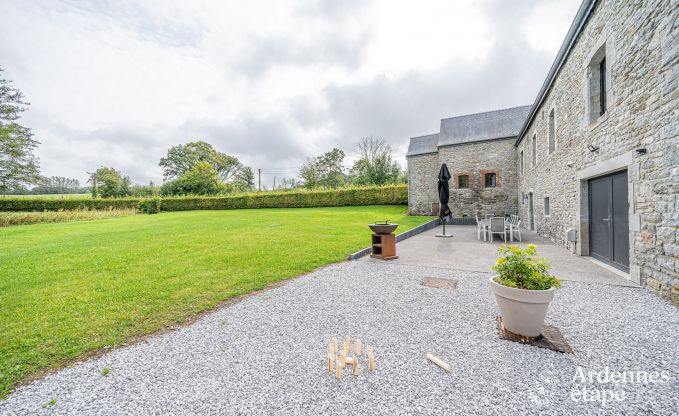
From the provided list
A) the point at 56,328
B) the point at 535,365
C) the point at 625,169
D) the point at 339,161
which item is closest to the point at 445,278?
the point at 535,365

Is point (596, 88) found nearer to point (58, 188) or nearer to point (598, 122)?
point (598, 122)

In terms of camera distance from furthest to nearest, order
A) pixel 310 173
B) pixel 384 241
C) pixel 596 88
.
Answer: pixel 310 173
pixel 384 241
pixel 596 88

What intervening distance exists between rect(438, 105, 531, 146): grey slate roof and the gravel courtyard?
15517 mm

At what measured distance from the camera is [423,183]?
19672 mm

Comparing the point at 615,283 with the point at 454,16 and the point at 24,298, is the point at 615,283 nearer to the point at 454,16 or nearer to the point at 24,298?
the point at 454,16

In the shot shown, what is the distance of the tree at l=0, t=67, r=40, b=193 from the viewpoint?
20.9 meters

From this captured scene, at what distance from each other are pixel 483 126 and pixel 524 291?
18.1 m

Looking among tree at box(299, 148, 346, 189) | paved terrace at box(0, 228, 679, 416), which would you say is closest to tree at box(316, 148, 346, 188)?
tree at box(299, 148, 346, 189)

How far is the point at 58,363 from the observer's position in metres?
2.33

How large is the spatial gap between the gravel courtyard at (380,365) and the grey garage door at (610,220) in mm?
1766

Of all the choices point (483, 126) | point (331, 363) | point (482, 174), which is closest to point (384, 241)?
point (331, 363)

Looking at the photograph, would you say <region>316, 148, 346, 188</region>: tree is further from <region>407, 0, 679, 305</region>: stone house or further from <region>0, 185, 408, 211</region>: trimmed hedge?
<region>407, 0, 679, 305</region>: stone house

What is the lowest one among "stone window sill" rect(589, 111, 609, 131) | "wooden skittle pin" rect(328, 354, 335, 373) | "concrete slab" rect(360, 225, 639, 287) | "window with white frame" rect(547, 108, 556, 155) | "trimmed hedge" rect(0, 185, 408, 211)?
"concrete slab" rect(360, 225, 639, 287)

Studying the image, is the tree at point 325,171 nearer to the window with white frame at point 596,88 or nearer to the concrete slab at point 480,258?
the concrete slab at point 480,258
